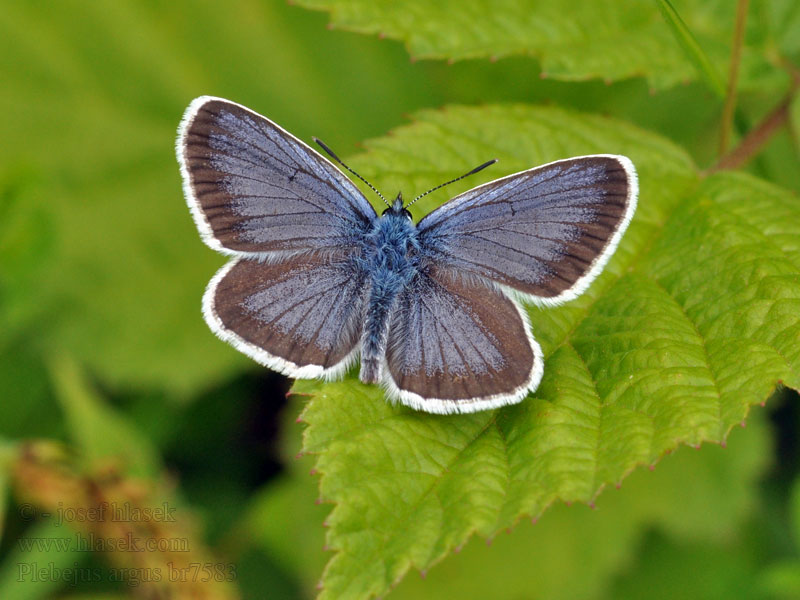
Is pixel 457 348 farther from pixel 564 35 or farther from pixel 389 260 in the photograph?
pixel 564 35

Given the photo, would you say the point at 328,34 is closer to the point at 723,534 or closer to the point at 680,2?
the point at 680,2

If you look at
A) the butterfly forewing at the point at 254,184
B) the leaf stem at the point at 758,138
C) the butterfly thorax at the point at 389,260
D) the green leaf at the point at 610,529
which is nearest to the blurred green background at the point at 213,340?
the green leaf at the point at 610,529

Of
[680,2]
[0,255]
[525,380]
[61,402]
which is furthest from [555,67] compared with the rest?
[61,402]

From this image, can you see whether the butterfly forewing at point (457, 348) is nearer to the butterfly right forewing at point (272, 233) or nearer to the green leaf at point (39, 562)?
the butterfly right forewing at point (272, 233)

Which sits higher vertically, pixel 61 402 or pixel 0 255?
pixel 0 255

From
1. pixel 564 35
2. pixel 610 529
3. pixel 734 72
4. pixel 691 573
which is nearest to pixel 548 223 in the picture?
pixel 564 35

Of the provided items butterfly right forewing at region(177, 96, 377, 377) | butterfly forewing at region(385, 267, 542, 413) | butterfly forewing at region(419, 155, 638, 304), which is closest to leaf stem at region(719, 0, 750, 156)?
butterfly forewing at region(419, 155, 638, 304)

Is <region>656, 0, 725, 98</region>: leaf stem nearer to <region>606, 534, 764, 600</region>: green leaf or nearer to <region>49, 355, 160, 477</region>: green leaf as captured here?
<region>606, 534, 764, 600</region>: green leaf
